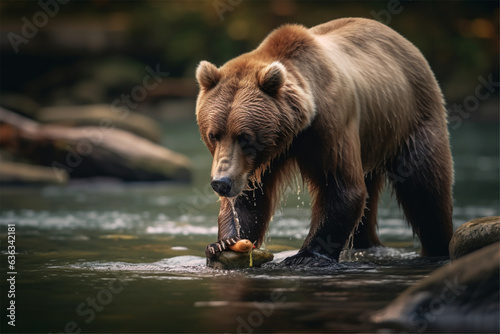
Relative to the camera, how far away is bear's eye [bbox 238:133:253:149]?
21.6ft

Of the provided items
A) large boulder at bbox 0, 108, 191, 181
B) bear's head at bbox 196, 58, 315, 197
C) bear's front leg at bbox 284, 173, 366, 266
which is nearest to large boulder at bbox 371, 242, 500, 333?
bear's head at bbox 196, 58, 315, 197

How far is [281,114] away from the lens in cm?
664

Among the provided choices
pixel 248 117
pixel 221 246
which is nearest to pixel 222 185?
pixel 248 117

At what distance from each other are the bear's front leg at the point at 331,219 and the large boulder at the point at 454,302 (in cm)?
218

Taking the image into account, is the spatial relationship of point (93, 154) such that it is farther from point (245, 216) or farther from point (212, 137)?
point (212, 137)

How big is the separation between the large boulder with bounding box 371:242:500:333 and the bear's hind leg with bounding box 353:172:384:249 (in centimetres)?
367

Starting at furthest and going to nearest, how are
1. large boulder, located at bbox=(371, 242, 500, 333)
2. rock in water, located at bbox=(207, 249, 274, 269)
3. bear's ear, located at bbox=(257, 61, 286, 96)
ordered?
1. rock in water, located at bbox=(207, 249, 274, 269)
2. bear's ear, located at bbox=(257, 61, 286, 96)
3. large boulder, located at bbox=(371, 242, 500, 333)

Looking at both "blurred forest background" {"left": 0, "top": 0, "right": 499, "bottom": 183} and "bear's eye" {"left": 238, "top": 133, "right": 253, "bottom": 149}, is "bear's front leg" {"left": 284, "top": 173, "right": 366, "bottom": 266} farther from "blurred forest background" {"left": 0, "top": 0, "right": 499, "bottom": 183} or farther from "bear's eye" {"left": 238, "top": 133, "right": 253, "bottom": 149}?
"blurred forest background" {"left": 0, "top": 0, "right": 499, "bottom": 183}

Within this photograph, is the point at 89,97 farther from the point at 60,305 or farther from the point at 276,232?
the point at 60,305

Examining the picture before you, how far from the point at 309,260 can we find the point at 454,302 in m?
2.35

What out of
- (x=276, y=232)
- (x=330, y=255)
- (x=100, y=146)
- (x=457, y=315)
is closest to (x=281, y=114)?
(x=330, y=255)

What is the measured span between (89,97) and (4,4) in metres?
5.83

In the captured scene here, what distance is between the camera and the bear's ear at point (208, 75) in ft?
22.2

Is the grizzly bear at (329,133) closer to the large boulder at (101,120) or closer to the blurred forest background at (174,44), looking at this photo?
the large boulder at (101,120)
